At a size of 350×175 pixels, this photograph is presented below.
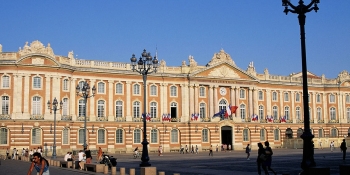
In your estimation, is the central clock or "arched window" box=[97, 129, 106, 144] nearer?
"arched window" box=[97, 129, 106, 144]

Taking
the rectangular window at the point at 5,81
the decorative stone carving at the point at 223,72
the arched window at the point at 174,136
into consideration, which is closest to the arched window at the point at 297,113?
the decorative stone carving at the point at 223,72

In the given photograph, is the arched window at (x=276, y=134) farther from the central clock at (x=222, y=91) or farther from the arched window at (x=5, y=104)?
the arched window at (x=5, y=104)

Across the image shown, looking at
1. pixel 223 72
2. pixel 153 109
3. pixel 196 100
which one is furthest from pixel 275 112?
pixel 153 109

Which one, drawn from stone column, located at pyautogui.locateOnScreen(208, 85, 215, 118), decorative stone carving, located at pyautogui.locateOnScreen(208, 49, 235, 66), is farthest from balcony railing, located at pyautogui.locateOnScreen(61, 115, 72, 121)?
decorative stone carving, located at pyautogui.locateOnScreen(208, 49, 235, 66)

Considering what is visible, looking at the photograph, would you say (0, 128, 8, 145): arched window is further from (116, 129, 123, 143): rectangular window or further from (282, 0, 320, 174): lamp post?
(282, 0, 320, 174): lamp post

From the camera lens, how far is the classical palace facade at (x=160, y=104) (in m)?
59.1

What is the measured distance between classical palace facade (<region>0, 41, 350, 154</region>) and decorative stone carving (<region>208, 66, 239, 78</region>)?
0.16 metres

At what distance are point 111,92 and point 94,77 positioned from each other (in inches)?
126

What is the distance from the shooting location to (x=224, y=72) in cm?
7375

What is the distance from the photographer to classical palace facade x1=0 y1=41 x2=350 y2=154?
59062 millimetres

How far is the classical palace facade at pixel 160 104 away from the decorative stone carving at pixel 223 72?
0.16 metres

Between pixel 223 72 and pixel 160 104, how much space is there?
11.6 meters

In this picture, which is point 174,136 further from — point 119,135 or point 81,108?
point 81,108

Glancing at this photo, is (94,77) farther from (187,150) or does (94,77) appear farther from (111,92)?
(187,150)
